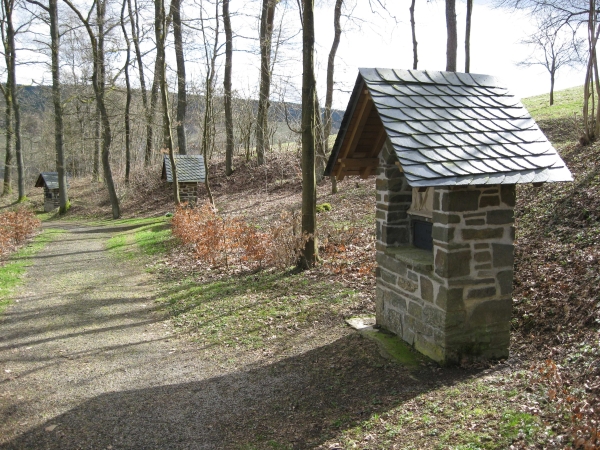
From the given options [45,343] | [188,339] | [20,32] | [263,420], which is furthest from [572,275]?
[20,32]

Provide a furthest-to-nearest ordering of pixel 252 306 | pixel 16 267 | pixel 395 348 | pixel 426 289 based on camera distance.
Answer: pixel 16 267, pixel 252 306, pixel 395 348, pixel 426 289

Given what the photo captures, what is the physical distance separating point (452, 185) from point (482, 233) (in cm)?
84

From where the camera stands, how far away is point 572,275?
22.5ft

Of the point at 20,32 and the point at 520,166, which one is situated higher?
the point at 20,32

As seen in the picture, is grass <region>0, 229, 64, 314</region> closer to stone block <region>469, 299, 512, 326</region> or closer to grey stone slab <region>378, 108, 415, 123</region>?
grey stone slab <region>378, 108, 415, 123</region>

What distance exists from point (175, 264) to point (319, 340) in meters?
6.71

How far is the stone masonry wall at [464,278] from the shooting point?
207 inches

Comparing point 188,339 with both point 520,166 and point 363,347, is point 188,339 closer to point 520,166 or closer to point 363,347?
point 363,347

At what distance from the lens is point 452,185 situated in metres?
4.91

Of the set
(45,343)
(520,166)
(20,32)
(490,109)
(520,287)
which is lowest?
(45,343)

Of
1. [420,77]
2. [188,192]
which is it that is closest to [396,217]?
[420,77]

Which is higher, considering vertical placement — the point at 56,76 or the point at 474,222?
the point at 56,76

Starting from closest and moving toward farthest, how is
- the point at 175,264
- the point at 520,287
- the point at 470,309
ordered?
the point at 470,309, the point at 520,287, the point at 175,264

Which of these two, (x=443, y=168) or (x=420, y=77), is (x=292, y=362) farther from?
(x=420, y=77)
